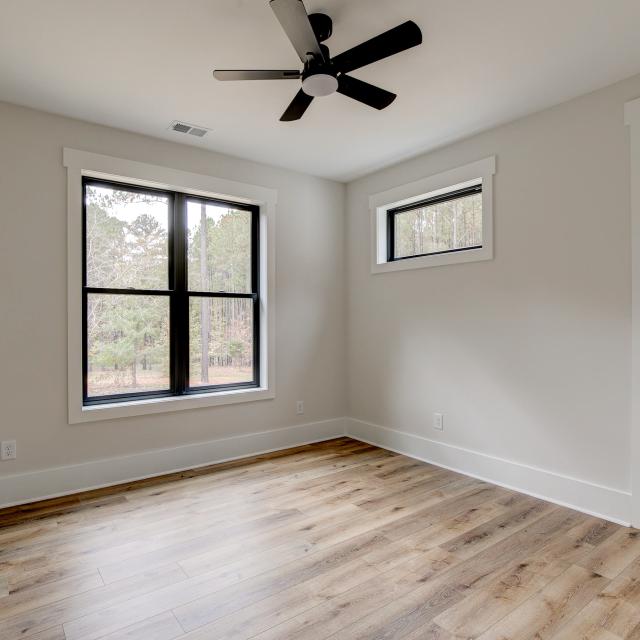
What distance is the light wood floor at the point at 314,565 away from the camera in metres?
1.76

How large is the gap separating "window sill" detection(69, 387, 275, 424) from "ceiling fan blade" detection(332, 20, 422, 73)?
2654mm

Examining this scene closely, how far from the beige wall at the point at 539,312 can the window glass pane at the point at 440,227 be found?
24cm

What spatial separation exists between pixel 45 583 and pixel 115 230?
7.78ft

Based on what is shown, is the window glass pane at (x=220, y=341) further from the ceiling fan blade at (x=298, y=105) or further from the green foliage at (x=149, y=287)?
the ceiling fan blade at (x=298, y=105)

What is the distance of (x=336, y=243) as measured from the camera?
4.57 metres

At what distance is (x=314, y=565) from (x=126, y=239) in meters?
2.69

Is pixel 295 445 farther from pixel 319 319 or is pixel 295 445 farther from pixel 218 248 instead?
pixel 218 248

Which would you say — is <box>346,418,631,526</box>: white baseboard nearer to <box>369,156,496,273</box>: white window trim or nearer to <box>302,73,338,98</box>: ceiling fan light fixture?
<box>369,156,496,273</box>: white window trim

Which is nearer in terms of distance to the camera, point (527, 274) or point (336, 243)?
point (527, 274)

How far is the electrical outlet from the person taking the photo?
2875 millimetres

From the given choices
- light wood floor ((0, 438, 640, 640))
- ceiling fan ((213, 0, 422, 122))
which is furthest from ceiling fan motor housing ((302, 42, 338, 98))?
light wood floor ((0, 438, 640, 640))

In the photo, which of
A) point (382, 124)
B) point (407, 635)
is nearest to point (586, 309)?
point (382, 124)

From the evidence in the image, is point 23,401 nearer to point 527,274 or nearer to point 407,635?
point 407,635

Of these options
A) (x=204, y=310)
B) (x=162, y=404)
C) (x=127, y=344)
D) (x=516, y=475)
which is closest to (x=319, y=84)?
(x=204, y=310)
